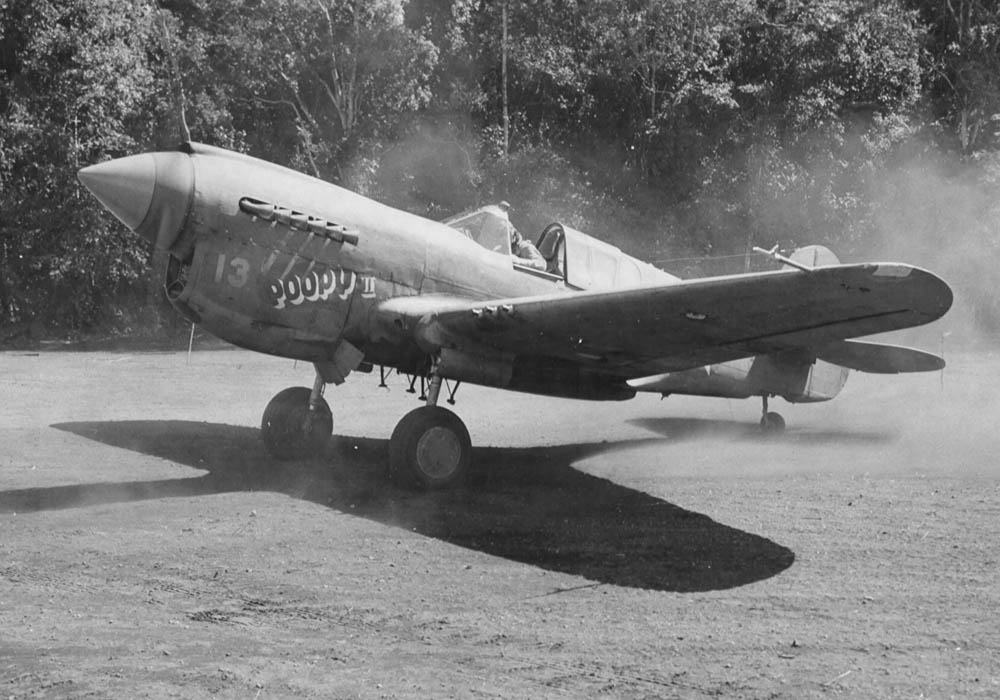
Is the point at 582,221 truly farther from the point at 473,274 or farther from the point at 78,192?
the point at 473,274

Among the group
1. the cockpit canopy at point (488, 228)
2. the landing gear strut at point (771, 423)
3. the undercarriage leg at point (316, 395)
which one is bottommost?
the undercarriage leg at point (316, 395)

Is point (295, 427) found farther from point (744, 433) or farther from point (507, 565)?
point (744, 433)

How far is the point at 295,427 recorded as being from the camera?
11266 millimetres

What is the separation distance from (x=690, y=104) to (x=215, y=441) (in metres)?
19.9

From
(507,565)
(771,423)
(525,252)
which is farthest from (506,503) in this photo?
(771,423)

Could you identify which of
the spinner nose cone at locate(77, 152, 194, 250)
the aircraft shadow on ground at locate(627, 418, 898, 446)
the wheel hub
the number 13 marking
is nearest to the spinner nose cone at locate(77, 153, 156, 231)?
the spinner nose cone at locate(77, 152, 194, 250)

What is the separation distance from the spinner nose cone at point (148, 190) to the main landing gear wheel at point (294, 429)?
2.47m

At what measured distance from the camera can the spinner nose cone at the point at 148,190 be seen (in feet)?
30.2

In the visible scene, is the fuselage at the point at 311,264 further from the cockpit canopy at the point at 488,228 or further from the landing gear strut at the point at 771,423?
the landing gear strut at the point at 771,423

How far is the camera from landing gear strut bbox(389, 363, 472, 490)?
9.79 meters

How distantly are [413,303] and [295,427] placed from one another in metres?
2.08

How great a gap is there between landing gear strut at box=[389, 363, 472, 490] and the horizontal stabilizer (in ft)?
12.6

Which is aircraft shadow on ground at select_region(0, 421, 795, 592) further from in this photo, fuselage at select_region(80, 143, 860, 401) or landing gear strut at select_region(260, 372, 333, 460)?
fuselage at select_region(80, 143, 860, 401)

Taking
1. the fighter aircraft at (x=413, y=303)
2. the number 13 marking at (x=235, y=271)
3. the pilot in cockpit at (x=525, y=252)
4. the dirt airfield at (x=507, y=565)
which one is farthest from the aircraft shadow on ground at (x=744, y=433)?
the number 13 marking at (x=235, y=271)
